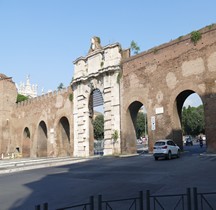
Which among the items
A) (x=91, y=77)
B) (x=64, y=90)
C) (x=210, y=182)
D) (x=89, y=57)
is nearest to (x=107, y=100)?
(x=91, y=77)

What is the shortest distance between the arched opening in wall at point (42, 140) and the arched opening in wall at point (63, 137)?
4.60m

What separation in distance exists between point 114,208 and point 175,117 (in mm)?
16091

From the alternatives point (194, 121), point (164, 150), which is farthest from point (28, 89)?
point (164, 150)

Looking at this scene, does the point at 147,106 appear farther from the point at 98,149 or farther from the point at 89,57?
the point at 98,149

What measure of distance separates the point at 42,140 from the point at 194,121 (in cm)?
3553

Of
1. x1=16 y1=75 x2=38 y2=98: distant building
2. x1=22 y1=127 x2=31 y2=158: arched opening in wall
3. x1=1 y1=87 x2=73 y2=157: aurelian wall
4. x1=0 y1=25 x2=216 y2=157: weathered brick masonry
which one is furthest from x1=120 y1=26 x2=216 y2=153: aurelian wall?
x1=16 y1=75 x2=38 y2=98: distant building

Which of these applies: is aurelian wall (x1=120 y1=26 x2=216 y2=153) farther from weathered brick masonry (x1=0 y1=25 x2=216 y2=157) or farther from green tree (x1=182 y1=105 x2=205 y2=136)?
green tree (x1=182 y1=105 x2=205 y2=136)

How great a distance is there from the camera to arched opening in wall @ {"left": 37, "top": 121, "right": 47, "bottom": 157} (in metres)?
40.5

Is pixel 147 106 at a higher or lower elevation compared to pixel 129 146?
higher

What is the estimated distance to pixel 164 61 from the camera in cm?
2416

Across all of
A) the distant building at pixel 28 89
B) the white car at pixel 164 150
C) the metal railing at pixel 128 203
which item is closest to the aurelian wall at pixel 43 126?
the white car at pixel 164 150

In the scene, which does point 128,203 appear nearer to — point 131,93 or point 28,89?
point 131,93

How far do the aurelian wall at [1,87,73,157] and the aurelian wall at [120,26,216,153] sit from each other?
9.21m

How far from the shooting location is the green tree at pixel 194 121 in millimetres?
65562
